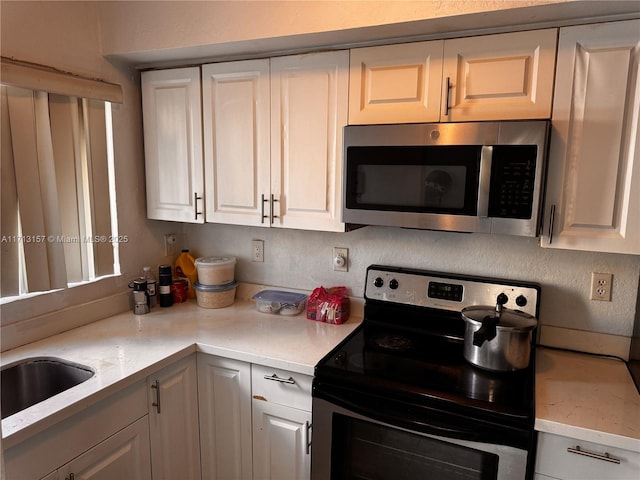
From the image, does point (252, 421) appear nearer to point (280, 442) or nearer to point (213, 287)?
point (280, 442)

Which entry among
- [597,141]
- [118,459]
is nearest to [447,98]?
[597,141]

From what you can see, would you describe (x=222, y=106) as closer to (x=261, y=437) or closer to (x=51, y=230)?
(x=51, y=230)

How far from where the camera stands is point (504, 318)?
158cm

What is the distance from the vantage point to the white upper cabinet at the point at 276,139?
1824 millimetres

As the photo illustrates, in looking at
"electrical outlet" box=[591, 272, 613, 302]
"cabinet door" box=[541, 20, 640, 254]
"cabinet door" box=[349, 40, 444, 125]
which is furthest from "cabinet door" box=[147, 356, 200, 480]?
"electrical outlet" box=[591, 272, 613, 302]

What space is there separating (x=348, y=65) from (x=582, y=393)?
1.42 meters

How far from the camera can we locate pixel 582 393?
1467 mm

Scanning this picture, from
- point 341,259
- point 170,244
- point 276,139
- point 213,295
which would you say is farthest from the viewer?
point 170,244

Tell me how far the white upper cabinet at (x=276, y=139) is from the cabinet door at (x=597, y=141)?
774 mm

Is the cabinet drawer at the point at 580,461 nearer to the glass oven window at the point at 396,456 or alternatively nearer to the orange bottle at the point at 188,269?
the glass oven window at the point at 396,456

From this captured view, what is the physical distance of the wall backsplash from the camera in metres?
1.73

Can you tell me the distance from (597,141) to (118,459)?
1943 mm

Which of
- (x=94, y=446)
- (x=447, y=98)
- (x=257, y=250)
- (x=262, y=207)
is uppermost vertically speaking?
(x=447, y=98)

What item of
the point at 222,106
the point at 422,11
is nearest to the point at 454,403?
the point at 422,11
